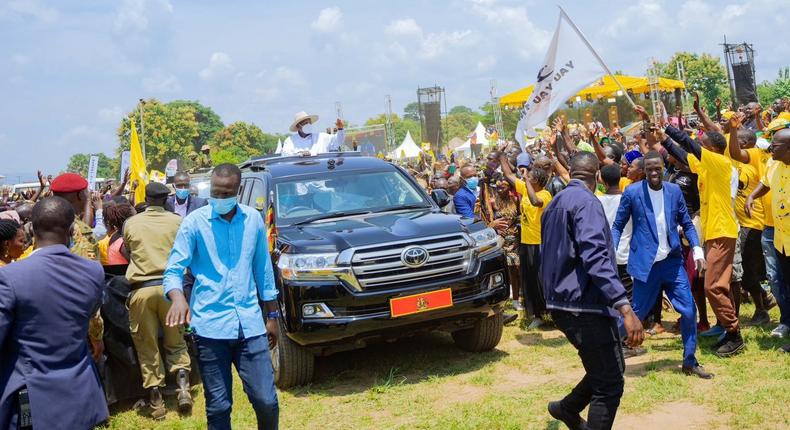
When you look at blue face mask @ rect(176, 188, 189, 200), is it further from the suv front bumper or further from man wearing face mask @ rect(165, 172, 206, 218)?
the suv front bumper

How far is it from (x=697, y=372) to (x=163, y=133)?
88.3 meters

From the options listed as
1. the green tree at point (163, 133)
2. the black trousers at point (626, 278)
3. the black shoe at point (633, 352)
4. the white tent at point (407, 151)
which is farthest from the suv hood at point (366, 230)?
the green tree at point (163, 133)

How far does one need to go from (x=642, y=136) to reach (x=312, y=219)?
4.88 metres

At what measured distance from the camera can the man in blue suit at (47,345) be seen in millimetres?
3463

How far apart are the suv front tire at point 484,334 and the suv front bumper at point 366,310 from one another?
0.57 metres

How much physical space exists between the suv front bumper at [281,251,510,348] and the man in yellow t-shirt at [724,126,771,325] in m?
2.76

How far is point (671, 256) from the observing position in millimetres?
6285

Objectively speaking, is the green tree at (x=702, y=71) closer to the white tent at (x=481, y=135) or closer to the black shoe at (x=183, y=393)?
the white tent at (x=481, y=135)

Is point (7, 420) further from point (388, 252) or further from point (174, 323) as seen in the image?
point (388, 252)

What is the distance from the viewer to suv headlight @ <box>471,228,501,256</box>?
22.6 ft

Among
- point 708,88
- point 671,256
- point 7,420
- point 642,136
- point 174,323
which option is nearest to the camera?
Answer: point 7,420

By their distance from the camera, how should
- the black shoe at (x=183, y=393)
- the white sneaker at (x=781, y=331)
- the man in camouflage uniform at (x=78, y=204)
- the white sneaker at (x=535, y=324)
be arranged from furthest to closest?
the white sneaker at (x=535, y=324)
the white sneaker at (x=781, y=331)
the black shoe at (x=183, y=393)
the man in camouflage uniform at (x=78, y=204)

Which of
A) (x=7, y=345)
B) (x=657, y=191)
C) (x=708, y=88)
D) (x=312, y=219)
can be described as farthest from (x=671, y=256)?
(x=708, y=88)

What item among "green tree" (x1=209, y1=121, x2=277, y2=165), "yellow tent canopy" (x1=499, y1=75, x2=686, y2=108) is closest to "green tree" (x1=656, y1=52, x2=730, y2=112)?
"yellow tent canopy" (x1=499, y1=75, x2=686, y2=108)
